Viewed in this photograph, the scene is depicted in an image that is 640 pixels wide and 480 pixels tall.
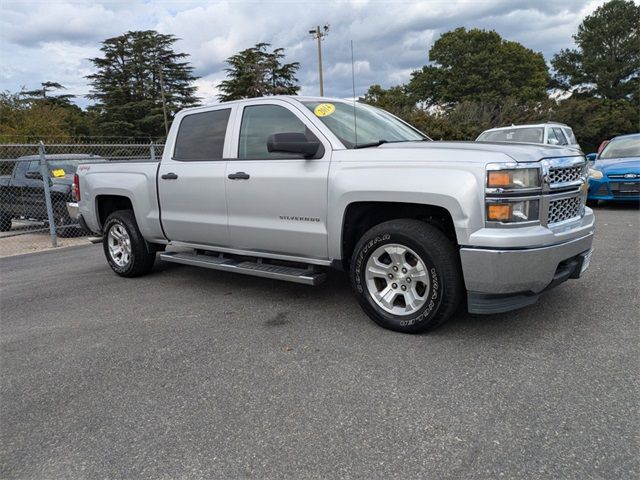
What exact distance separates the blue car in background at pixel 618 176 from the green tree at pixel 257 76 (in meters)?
38.2

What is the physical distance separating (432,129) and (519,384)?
2279 centimetres

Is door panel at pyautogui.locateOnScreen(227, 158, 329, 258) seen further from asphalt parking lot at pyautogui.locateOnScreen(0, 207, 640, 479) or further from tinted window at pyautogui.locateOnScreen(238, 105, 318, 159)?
asphalt parking lot at pyautogui.locateOnScreen(0, 207, 640, 479)

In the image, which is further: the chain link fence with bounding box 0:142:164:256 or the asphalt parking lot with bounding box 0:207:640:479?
the chain link fence with bounding box 0:142:164:256

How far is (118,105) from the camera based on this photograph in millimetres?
50031

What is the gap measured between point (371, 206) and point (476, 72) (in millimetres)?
51368

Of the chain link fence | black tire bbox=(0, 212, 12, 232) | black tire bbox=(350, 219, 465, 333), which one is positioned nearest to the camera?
black tire bbox=(350, 219, 465, 333)

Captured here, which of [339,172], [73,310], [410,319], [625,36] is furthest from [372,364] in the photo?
[625,36]

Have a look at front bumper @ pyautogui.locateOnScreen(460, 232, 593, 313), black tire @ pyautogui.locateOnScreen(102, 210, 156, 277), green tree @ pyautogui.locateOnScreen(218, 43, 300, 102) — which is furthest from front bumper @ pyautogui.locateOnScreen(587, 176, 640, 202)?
green tree @ pyautogui.locateOnScreen(218, 43, 300, 102)

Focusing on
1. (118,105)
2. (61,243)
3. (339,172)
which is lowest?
(61,243)

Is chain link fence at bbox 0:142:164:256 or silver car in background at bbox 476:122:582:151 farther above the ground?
silver car in background at bbox 476:122:582:151

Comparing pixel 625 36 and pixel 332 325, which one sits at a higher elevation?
pixel 625 36

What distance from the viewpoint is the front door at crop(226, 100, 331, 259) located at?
4.15 meters

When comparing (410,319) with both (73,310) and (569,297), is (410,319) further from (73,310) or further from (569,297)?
(73,310)

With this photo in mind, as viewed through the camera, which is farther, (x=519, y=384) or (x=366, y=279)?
(x=366, y=279)
